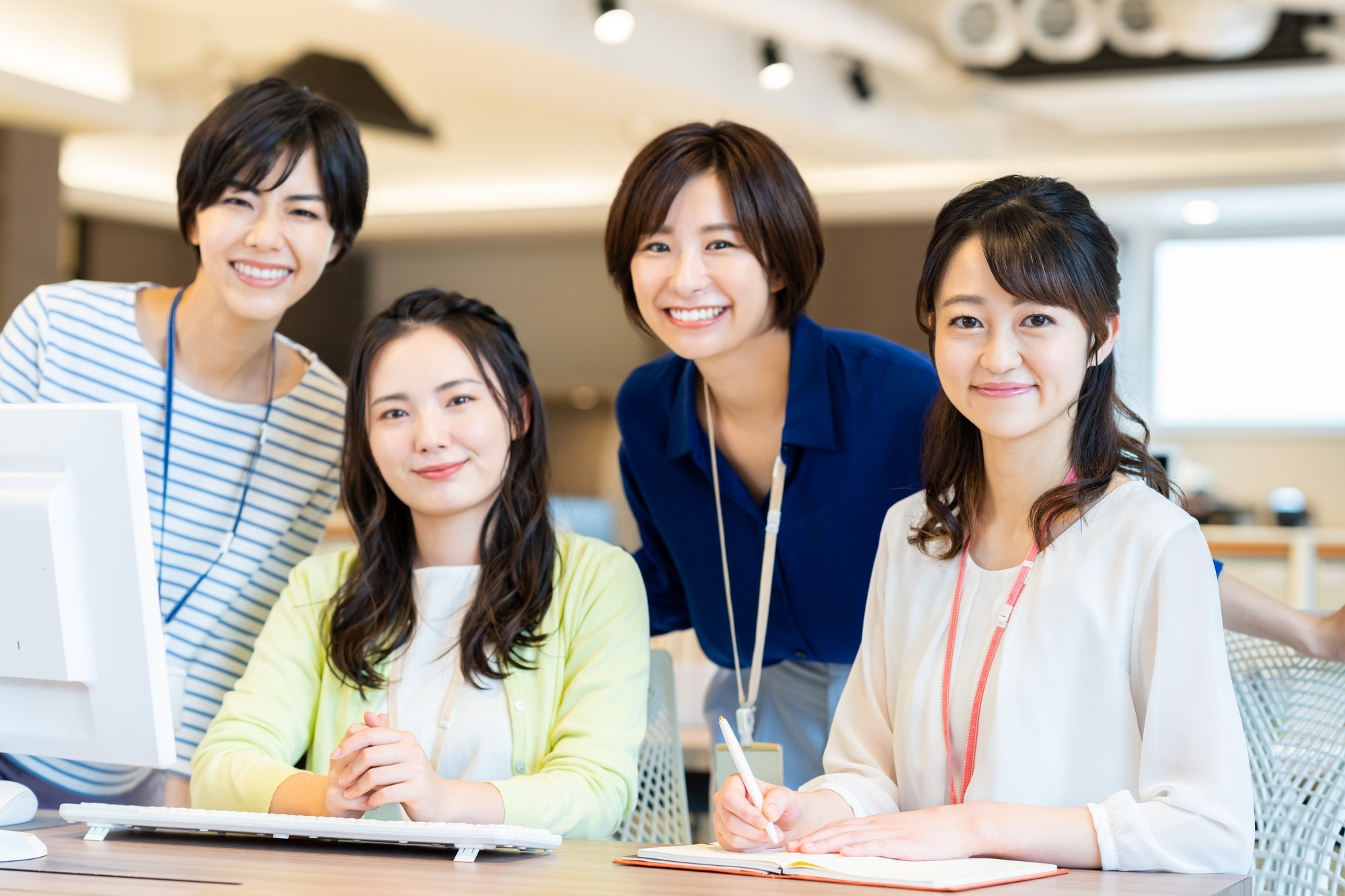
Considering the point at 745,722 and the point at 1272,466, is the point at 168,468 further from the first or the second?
the point at 1272,466

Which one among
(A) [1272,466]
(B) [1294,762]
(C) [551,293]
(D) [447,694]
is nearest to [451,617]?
(D) [447,694]

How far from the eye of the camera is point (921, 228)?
6.16 m

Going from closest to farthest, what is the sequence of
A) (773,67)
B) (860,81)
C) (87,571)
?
(87,571)
(773,67)
(860,81)

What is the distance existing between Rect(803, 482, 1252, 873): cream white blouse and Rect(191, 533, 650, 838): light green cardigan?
0.26m

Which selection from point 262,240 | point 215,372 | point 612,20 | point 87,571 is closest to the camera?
point 87,571

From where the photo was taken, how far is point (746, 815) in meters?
1.34

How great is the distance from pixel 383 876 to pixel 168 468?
915mm

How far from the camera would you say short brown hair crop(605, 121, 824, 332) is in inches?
71.9

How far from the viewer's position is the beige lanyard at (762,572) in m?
1.92

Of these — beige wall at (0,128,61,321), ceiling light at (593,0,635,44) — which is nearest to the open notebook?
ceiling light at (593,0,635,44)

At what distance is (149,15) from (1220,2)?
3.92m

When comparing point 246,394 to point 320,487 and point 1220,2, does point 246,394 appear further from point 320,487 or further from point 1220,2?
point 1220,2

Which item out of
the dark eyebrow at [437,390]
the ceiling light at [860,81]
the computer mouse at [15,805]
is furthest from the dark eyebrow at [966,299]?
the ceiling light at [860,81]

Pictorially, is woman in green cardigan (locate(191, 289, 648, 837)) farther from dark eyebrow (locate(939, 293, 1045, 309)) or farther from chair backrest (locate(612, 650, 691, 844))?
dark eyebrow (locate(939, 293, 1045, 309))
